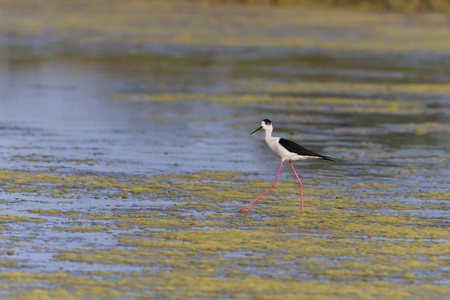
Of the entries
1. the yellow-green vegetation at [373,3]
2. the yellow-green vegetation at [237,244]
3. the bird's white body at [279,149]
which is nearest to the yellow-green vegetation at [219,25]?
the yellow-green vegetation at [373,3]

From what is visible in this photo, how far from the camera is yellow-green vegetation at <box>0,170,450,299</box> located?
24.8 feet

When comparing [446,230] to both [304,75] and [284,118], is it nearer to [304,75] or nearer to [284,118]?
[284,118]

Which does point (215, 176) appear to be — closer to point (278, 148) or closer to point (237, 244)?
point (278, 148)

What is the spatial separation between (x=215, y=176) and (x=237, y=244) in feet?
12.5

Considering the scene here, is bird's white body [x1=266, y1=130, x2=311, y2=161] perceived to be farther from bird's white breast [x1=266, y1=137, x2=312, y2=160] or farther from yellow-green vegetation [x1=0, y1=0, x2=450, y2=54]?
yellow-green vegetation [x1=0, y1=0, x2=450, y2=54]

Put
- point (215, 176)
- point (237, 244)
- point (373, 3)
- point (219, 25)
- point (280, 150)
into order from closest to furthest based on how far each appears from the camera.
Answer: point (237, 244) < point (280, 150) < point (215, 176) < point (219, 25) < point (373, 3)

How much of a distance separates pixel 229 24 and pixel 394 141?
30.5 meters

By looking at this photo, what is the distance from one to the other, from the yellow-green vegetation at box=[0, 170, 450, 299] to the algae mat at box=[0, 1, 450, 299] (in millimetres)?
25

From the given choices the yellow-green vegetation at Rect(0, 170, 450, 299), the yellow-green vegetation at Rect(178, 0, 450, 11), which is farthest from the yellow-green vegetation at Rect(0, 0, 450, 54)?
the yellow-green vegetation at Rect(0, 170, 450, 299)

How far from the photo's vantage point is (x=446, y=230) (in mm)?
9844

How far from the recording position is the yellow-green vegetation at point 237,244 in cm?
755

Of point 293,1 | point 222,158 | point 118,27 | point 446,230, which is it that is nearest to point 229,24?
point 118,27

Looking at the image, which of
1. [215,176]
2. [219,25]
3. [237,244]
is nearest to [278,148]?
[215,176]

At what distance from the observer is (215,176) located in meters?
12.8
